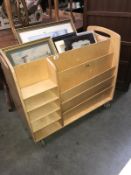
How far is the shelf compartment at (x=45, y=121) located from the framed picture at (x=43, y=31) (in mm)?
623

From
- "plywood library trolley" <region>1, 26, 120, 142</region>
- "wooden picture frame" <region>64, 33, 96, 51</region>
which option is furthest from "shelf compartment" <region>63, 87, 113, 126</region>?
"wooden picture frame" <region>64, 33, 96, 51</region>

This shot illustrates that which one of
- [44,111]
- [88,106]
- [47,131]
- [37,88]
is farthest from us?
[88,106]

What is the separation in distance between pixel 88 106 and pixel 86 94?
0.18 m

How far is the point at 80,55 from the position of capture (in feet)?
4.06

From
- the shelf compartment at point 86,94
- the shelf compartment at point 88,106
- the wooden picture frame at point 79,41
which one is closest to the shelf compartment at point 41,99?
the shelf compartment at point 86,94

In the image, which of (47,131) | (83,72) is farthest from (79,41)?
(47,131)

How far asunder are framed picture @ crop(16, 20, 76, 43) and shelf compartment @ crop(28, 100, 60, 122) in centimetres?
52

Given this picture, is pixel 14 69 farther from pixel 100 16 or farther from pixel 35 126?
pixel 100 16

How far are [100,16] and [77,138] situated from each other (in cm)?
111

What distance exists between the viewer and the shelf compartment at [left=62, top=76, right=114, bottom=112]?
1.33m

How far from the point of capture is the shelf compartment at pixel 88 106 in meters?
1.44

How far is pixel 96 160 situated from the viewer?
4.18 ft

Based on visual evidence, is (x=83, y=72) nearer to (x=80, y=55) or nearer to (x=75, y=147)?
(x=80, y=55)

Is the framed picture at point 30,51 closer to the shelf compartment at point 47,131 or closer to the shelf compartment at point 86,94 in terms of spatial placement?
the shelf compartment at point 86,94
